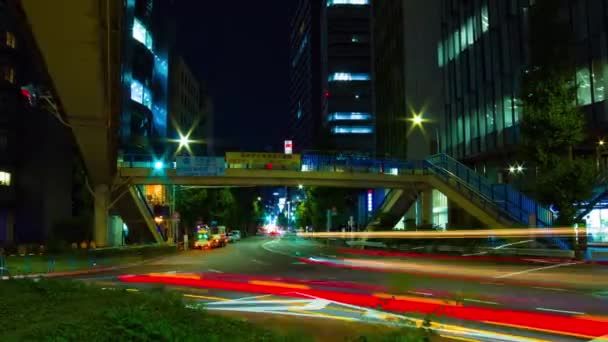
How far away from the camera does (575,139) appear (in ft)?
87.9

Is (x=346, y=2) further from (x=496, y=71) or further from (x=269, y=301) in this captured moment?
(x=269, y=301)

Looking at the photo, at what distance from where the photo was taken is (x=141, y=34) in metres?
67.8

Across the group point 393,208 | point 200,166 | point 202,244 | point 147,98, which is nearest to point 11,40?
point 147,98

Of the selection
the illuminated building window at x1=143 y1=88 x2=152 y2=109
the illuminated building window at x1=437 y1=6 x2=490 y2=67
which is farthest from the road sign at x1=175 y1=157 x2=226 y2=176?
the illuminated building window at x1=143 y1=88 x2=152 y2=109

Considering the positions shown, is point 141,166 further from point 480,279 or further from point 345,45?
point 345,45

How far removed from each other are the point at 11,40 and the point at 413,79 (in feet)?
125

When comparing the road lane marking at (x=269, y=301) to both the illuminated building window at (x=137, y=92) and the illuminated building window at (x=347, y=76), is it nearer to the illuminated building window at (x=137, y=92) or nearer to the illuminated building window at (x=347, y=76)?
the illuminated building window at (x=137, y=92)

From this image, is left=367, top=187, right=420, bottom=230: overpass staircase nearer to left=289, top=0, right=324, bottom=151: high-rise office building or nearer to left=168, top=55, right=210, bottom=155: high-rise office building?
left=168, top=55, right=210, bottom=155: high-rise office building

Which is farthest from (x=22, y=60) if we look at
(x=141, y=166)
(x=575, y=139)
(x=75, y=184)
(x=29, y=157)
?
(x=575, y=139)

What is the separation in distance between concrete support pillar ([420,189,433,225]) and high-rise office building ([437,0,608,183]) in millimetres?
4924

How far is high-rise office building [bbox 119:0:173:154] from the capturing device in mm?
59312

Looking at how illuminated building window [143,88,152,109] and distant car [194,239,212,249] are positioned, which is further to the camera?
illuminated building window [143,88,152,109]

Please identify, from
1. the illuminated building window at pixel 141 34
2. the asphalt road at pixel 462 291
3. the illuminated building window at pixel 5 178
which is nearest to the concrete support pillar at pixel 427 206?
the asphalt road at pixel 462 291

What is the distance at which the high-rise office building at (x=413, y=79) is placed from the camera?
56031 millimetres
